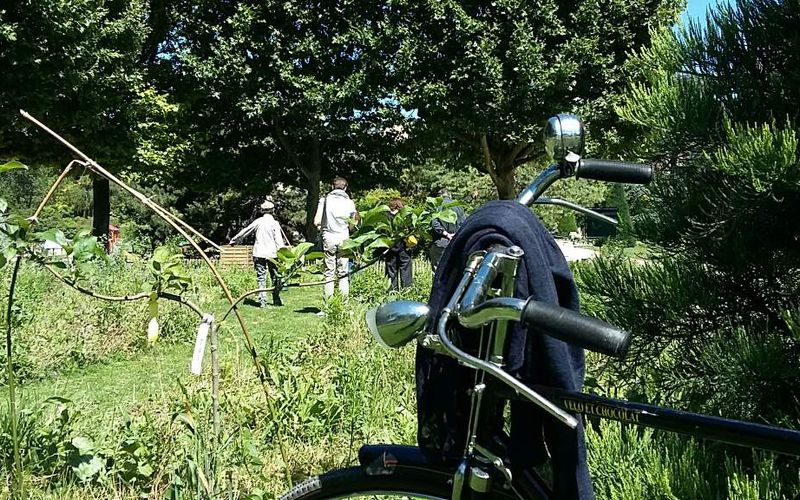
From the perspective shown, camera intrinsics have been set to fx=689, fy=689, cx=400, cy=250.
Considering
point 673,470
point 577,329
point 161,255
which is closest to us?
point 577,329

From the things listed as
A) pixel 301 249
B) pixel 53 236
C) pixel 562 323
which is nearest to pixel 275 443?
pixel 301 249

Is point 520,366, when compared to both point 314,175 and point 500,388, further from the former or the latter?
point 314,175

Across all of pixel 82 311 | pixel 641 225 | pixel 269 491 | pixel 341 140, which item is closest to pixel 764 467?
pixel 641 225

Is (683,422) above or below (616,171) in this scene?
below

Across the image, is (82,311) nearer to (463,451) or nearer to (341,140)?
(463,451)

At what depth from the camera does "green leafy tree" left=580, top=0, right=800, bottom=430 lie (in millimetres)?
2061

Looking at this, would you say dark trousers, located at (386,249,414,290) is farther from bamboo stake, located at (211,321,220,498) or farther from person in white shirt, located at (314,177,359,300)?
bamboo stake, located at (211,321,220,498)

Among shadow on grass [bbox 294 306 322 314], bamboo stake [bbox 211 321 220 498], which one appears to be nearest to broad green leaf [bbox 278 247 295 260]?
bamboo stake [bbox 211 321 220 498]

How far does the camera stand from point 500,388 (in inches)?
49.6

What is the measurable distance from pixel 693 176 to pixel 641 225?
244 mm

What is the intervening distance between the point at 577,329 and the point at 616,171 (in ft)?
2.28

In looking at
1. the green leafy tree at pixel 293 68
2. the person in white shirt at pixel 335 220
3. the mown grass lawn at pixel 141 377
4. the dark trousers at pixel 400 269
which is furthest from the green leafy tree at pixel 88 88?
the mown grass lawn at pixel 141 377

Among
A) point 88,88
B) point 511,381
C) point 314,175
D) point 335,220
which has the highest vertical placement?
point 88,88

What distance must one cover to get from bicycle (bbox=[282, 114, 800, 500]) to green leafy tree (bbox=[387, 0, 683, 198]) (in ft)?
53.9
